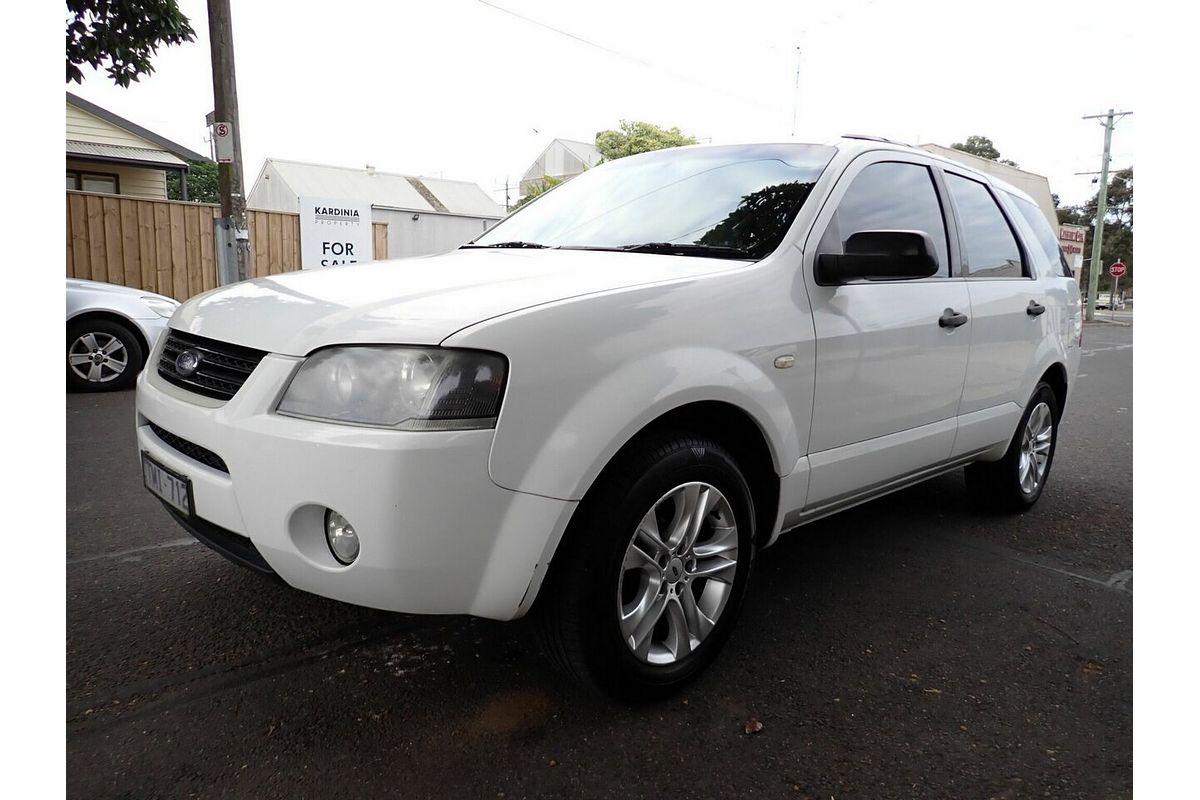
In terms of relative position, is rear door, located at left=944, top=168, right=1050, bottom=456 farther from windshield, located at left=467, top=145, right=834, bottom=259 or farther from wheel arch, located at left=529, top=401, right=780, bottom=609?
wheel arch, located at left=529, top=401, right=780, bottom=609

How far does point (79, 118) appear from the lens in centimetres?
1739

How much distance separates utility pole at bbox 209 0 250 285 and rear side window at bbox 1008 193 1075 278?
7.48 meters

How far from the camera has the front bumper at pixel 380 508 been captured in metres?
1.82

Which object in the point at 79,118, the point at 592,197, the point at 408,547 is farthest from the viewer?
the point at 79,118

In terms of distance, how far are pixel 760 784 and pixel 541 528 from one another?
0.83 m

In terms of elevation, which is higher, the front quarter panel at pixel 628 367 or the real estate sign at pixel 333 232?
the real estate sign at pixel 333 232

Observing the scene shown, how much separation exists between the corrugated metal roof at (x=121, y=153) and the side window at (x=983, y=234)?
17.9 m

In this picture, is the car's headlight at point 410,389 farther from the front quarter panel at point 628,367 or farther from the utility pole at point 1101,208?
the utility pole at point 1101,208

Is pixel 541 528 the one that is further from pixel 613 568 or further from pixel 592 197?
pixel 592 197

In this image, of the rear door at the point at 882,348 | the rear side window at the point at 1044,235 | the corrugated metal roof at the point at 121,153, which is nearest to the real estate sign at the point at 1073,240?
the corrugated metal roof at the point at 121,153

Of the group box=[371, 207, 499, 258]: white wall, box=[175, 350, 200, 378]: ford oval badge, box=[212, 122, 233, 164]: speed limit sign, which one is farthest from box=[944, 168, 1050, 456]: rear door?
box=[371, 207, 499, 258]: white wall

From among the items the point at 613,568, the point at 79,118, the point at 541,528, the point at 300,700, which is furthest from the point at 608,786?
the point at 79,118

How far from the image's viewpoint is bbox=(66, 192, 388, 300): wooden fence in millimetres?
11078

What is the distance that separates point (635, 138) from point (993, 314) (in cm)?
3905
